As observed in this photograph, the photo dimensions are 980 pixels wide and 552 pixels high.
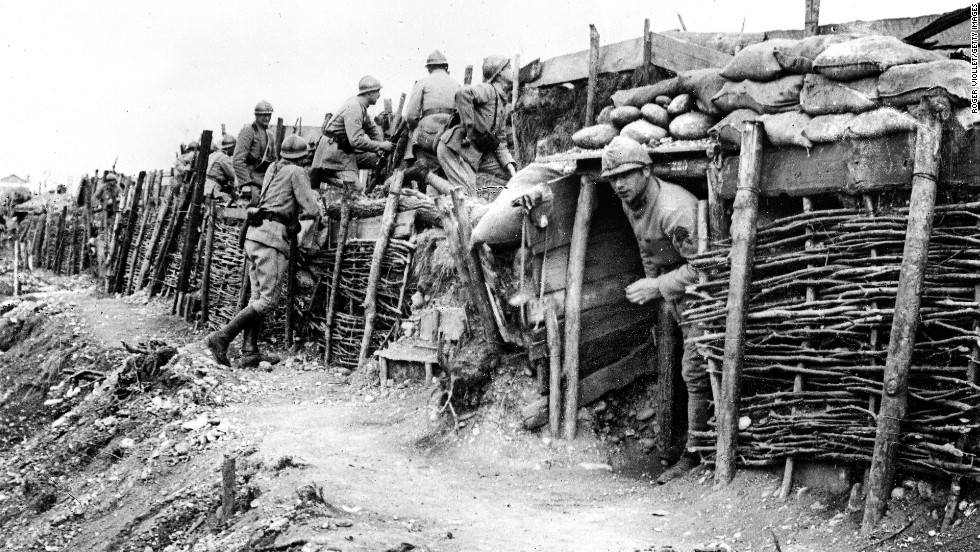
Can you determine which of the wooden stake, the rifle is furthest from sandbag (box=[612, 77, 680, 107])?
the rifle

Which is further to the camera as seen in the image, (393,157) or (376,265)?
(393,157)

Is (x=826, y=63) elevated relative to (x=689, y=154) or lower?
elevated

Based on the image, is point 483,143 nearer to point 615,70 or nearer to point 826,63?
point 615,70

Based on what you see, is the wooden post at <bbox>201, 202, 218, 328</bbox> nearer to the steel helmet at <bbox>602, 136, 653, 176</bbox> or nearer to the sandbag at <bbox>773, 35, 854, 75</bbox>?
the steel helmet at <bbox>602, 136, 653, 176</bbox>

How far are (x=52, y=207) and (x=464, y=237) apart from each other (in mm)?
22995

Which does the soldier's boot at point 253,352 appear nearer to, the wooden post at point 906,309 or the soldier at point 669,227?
the soldier at point 669,227

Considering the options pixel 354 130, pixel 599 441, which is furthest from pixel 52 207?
pixel 599 441

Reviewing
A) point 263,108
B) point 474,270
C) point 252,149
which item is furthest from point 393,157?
point 474,270

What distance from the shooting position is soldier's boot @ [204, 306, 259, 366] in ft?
36.0

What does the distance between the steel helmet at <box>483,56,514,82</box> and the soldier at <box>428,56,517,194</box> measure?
19.0 inches

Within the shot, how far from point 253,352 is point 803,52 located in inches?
292

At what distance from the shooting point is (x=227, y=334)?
11.0 meters

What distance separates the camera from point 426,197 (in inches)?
407

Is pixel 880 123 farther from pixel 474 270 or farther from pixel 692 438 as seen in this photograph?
pixel 474 270
